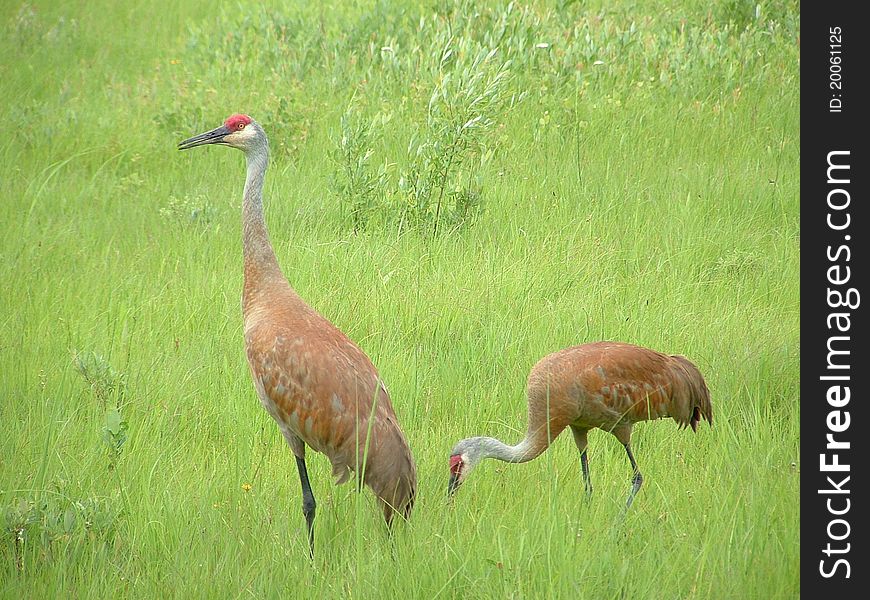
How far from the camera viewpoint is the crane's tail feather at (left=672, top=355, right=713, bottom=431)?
14.7 ft

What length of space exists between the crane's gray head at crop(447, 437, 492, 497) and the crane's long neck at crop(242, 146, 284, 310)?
118 cm

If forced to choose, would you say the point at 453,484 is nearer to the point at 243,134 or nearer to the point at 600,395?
the point at 600,395

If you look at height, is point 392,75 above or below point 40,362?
above

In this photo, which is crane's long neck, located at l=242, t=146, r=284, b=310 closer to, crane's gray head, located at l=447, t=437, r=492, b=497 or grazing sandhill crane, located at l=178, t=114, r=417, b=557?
grazing sandhill crane, located at l=178, t=114, r=417, b=557

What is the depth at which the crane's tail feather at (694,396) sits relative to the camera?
4480 mm

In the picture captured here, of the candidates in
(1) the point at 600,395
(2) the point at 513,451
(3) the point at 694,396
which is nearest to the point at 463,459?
(2) the point at 513,451

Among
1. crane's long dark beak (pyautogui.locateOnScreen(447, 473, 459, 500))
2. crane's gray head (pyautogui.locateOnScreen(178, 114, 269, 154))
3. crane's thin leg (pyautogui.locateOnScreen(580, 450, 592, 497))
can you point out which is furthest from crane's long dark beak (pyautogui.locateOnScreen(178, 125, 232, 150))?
crane's thin leg (pyautogui.locateOnScreen(580, 450, 592, 497))

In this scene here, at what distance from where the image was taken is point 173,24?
1171 centimetres

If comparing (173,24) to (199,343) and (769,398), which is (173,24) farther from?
(769,398)

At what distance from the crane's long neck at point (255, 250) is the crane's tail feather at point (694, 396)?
1879 millimetres

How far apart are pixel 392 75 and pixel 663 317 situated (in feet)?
13.8
